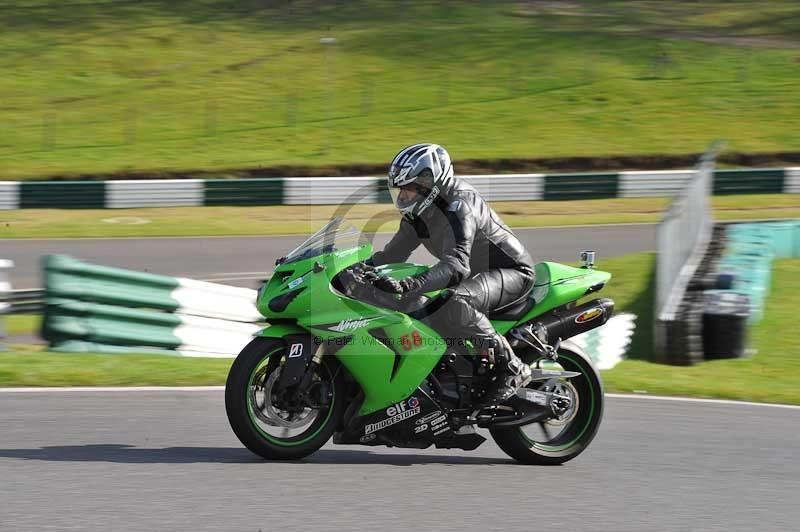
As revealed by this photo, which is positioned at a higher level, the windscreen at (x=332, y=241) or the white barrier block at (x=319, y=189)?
the windscreen at (x=332, y=241)

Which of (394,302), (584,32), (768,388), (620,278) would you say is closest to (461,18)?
(584,32)

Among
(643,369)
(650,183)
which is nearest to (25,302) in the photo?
(643,369)

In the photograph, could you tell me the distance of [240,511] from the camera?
15.6 feet

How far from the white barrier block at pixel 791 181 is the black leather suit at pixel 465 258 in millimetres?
20699

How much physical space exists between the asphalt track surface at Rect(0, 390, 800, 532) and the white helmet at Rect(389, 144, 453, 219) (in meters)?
1.44

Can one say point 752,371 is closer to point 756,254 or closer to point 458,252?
point 756,254

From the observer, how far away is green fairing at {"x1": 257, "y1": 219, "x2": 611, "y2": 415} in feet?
18.1

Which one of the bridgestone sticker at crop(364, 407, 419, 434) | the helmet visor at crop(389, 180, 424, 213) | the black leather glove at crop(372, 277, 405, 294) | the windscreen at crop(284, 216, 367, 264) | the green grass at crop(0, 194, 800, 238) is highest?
the helmet visor at crop(389, 180, 424, 213)

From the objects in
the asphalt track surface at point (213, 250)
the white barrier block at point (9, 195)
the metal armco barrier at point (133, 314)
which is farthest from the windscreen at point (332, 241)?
the white barrier block at point (9, 195)

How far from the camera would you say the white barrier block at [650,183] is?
80.0 feet

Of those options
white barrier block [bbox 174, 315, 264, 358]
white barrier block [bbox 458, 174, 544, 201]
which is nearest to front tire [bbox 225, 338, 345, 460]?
white barrier block [bbox 174, 315, 264, 358]

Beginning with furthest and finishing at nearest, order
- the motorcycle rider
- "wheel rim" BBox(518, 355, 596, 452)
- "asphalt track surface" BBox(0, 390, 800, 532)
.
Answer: "wheel rim" BBox(518, 355, 596, 452) → the motorcycle rider → "asphalt track surface" BBox(0, 390, 800, 532)

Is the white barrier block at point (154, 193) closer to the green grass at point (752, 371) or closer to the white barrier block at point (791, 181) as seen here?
the green grass at point (752, 371)

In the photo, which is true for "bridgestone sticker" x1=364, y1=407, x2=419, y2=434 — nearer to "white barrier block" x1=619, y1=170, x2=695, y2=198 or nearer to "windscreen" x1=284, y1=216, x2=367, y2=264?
"windscreen" x1=284, y1=216, x2=367, y2=264
